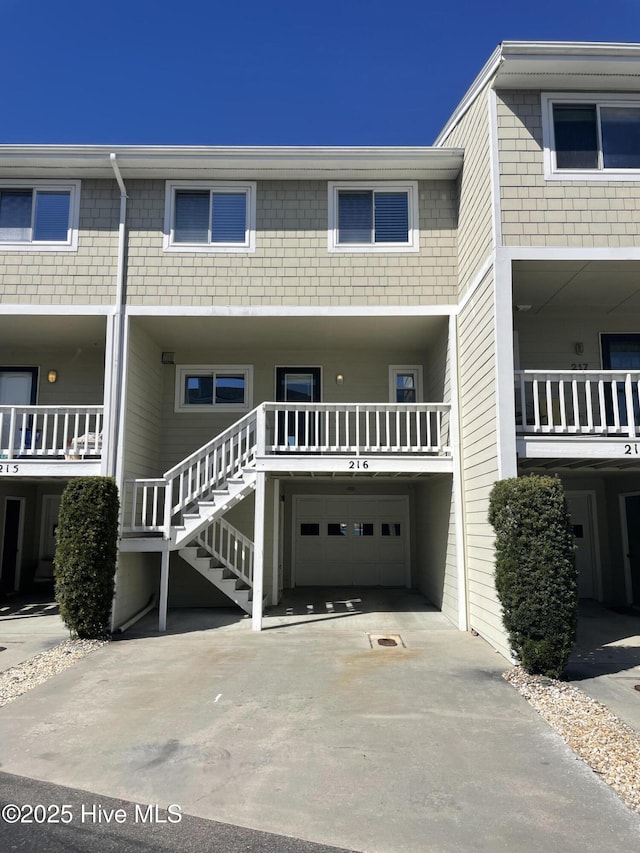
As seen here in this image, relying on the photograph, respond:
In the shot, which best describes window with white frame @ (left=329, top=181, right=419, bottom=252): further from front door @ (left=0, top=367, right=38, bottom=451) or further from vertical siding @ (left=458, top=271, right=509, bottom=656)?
front door @ (left=0, top=367, right=38, bottom=451)

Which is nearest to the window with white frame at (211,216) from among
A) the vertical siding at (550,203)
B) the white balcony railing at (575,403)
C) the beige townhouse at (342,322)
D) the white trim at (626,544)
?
the beige townhouse at (342,322)

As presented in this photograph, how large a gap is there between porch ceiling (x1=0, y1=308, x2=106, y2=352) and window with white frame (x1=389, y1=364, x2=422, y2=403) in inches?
227

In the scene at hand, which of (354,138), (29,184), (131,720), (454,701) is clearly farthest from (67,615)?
(354,138)

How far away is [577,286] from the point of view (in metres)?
8.89

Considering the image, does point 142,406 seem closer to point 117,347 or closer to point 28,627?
point 117,347

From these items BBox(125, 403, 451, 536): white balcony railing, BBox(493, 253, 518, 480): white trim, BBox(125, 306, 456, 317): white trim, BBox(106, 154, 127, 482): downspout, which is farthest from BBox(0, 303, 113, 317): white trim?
BBox(493, 253, 518, 480): white trim

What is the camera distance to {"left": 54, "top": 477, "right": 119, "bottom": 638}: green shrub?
7.74 m

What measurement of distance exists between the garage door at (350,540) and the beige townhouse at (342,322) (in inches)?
40.1

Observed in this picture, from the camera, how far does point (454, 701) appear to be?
562 centimetres

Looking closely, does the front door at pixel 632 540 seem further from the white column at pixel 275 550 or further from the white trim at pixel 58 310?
the white trim at pixel 58 310

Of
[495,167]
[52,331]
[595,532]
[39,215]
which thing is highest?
[39,215]

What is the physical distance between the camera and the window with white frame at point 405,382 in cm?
1156

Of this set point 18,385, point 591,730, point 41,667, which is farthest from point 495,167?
point 18,385

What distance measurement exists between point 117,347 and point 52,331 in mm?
1986
